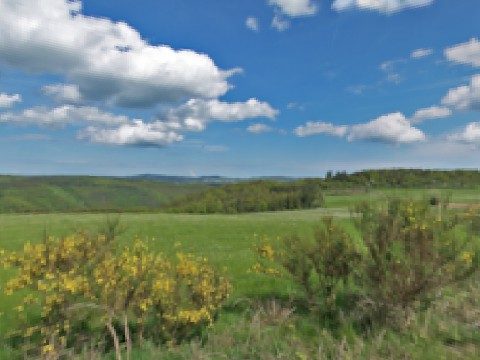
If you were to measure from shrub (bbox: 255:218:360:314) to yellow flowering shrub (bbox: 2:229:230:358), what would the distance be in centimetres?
187

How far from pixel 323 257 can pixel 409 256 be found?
193 centimetres

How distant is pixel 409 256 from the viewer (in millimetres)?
7500

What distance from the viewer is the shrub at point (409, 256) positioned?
7.42 meters

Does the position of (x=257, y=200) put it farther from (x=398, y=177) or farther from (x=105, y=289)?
(x=105, y=289)

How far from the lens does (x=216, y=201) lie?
101 m

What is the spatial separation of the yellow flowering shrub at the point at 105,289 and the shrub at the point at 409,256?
3402 millimetres

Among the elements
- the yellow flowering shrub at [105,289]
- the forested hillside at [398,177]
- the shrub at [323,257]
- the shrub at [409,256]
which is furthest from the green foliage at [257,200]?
the yellow flowering shrub at [105,289]

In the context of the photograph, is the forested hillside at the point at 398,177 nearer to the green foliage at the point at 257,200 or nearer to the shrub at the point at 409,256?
the green foliage at the point at 257,200

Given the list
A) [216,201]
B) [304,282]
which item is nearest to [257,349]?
[304,282]

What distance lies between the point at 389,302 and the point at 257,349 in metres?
3.11

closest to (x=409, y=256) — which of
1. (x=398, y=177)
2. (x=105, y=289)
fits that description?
(x=105, y=289)

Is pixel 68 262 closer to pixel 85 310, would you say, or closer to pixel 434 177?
pixel 85 310

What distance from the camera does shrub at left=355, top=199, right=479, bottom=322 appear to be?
7418 mm

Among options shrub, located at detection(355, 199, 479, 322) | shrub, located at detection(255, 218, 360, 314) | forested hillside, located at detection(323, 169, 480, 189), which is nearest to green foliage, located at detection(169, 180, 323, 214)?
forested hillside, located at detection(323, 169, 480, 189)
